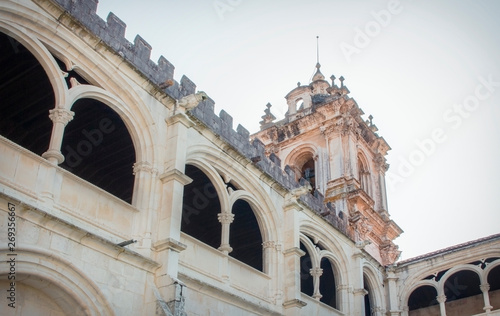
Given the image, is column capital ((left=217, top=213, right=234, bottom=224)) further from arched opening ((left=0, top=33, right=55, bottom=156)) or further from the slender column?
arched opening ((left=0, top=33, right=55, bottom=156))

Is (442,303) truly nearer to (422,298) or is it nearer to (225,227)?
(422,298)

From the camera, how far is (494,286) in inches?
868

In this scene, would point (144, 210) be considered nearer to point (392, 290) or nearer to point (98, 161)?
point (98, 161)

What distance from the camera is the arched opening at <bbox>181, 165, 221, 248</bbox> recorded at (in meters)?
16.4

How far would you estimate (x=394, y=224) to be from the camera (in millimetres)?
27109

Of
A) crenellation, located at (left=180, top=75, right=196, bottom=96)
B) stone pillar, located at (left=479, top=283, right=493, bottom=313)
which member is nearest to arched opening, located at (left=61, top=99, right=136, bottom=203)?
crenellation, located at (left=180, top=75, right=196, bottom=96)

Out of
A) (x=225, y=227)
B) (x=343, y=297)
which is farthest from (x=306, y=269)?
(x=225, y=227)

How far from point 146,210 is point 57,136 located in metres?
2.58

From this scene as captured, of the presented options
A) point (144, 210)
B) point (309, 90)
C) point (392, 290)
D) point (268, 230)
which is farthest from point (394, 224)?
point (144, 210)

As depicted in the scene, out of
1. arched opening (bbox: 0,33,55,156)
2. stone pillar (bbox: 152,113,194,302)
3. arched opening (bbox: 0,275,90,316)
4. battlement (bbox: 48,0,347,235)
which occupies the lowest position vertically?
arched opening (bbox: 0,275,90,316)

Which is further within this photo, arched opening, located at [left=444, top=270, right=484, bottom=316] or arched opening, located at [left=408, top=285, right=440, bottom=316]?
arched opening, located at [left=408, top=285, right=440, bottom=316]

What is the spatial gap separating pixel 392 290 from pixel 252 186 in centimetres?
842

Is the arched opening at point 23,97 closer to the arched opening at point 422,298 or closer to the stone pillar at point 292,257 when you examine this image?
the stone pillar at point 292,257

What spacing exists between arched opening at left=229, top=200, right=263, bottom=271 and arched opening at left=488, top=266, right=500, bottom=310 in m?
8.53
